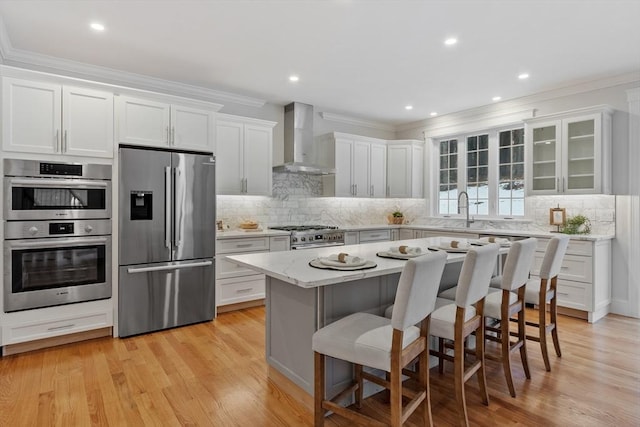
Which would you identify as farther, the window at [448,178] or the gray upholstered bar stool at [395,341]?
the window at [448,178]

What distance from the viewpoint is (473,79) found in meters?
4.26

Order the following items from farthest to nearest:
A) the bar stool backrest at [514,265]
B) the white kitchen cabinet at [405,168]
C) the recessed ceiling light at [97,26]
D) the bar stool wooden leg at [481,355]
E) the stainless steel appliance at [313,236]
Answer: the white kitchen cabinet at [405,168], the stainless steel appliance at [313,236], the recessed ceiling light at [97,26], the bar stool backrest at [514,265], the bar stool wooden leg at [481,355]

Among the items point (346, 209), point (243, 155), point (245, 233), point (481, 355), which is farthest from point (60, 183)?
point (346, 209)

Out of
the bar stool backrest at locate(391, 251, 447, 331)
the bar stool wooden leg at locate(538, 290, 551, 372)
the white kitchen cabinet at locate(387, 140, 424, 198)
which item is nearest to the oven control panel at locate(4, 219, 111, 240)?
the bar stool backrest at locate(391, 251, 447, 331)

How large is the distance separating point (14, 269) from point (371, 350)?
3074mm

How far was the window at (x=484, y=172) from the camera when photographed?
5242 mm

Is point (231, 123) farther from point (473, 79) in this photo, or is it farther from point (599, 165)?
point (599, 165)

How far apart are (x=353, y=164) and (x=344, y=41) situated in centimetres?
264

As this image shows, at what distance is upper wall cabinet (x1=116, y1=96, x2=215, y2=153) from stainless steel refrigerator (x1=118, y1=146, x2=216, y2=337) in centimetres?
11

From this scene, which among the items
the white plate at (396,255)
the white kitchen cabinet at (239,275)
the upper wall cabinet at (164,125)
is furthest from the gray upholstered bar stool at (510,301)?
the upper wall cabinet at (164,125)

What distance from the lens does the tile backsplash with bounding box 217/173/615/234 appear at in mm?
4402

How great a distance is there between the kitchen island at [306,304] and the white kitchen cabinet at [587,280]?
7.58 ft

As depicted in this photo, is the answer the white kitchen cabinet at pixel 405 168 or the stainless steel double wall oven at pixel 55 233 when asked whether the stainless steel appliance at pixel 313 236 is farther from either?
the stainless steel double wall oven at pixel 55 233

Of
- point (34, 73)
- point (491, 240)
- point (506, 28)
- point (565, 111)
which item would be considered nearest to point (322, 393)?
point (491, 240)
